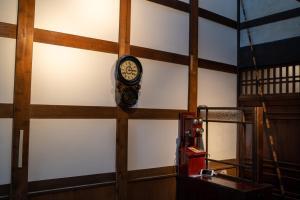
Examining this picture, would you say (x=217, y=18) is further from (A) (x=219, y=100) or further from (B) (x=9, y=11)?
(B) (x=9, y=11)

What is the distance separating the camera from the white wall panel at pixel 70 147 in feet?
10.8

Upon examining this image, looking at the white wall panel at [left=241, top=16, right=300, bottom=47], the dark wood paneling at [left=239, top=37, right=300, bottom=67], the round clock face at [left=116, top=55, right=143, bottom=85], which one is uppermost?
the white wall panel at [left=241, top=16, right=300, bottom=47]

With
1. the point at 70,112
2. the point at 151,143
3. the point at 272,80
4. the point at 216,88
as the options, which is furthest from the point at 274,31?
the point at 70,112

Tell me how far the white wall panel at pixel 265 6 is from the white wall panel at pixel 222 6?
8.7 inches

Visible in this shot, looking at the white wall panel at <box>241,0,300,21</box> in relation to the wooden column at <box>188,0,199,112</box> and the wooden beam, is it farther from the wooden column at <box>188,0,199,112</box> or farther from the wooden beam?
the wooden beam

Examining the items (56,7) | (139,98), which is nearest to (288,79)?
(139,98)

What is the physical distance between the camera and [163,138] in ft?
14.6

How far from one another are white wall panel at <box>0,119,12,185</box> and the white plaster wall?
122 inches

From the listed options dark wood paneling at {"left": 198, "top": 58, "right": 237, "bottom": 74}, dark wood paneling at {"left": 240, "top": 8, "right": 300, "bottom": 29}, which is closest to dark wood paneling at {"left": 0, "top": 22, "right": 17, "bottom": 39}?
dark wood paneling at {"left": 198, "top": 58, "right": 237, "bottom": 74}

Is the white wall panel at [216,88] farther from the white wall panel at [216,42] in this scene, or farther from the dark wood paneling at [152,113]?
the dark wood paneling at [152,113]

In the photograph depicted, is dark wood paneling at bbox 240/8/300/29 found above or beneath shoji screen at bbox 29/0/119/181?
above

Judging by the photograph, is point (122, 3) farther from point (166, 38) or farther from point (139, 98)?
point (139, 98)

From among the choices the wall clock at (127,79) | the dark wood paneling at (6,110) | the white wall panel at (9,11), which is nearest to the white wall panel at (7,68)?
the dark wood paneling at (6,110)

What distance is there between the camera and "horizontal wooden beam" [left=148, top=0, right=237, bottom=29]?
15.0 feet
